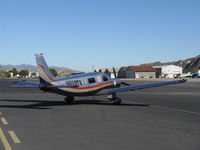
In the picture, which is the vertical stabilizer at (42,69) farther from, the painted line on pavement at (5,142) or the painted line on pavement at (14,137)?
the painted line on pavement at (5,142)

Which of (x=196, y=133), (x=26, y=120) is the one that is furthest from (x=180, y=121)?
(x=26, y=120)

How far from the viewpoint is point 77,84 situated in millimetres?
20703

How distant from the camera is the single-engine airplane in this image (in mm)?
19366

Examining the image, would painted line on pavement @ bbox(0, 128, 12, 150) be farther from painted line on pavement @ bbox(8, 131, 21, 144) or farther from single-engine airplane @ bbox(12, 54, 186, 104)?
single-engine airplane @ bbox(12, 54, 186, 104)

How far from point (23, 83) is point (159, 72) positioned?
15376 cm

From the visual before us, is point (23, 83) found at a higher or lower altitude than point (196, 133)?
higher

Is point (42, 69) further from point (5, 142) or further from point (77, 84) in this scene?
point (5, 142)

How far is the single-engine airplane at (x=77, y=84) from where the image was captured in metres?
19.4

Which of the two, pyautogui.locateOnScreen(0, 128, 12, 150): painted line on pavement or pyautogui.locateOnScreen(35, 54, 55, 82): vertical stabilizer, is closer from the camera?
pyautogui.locateOnScreen(0, 128, 12, 150): painted line on pavement

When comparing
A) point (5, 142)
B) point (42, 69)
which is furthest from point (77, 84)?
point (5, 142)

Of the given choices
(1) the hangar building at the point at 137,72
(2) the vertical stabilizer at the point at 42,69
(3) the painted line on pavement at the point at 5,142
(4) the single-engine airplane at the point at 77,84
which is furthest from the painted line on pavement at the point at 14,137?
(1) the hangar building at the point at 137,72

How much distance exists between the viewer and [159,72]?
558 feet

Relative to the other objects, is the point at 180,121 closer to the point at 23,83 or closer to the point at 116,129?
the point at 116,129

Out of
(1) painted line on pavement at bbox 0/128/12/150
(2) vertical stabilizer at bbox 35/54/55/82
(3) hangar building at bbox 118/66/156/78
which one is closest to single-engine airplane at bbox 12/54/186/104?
(2) vertical stabilizer at bbox 35/54/55/82
